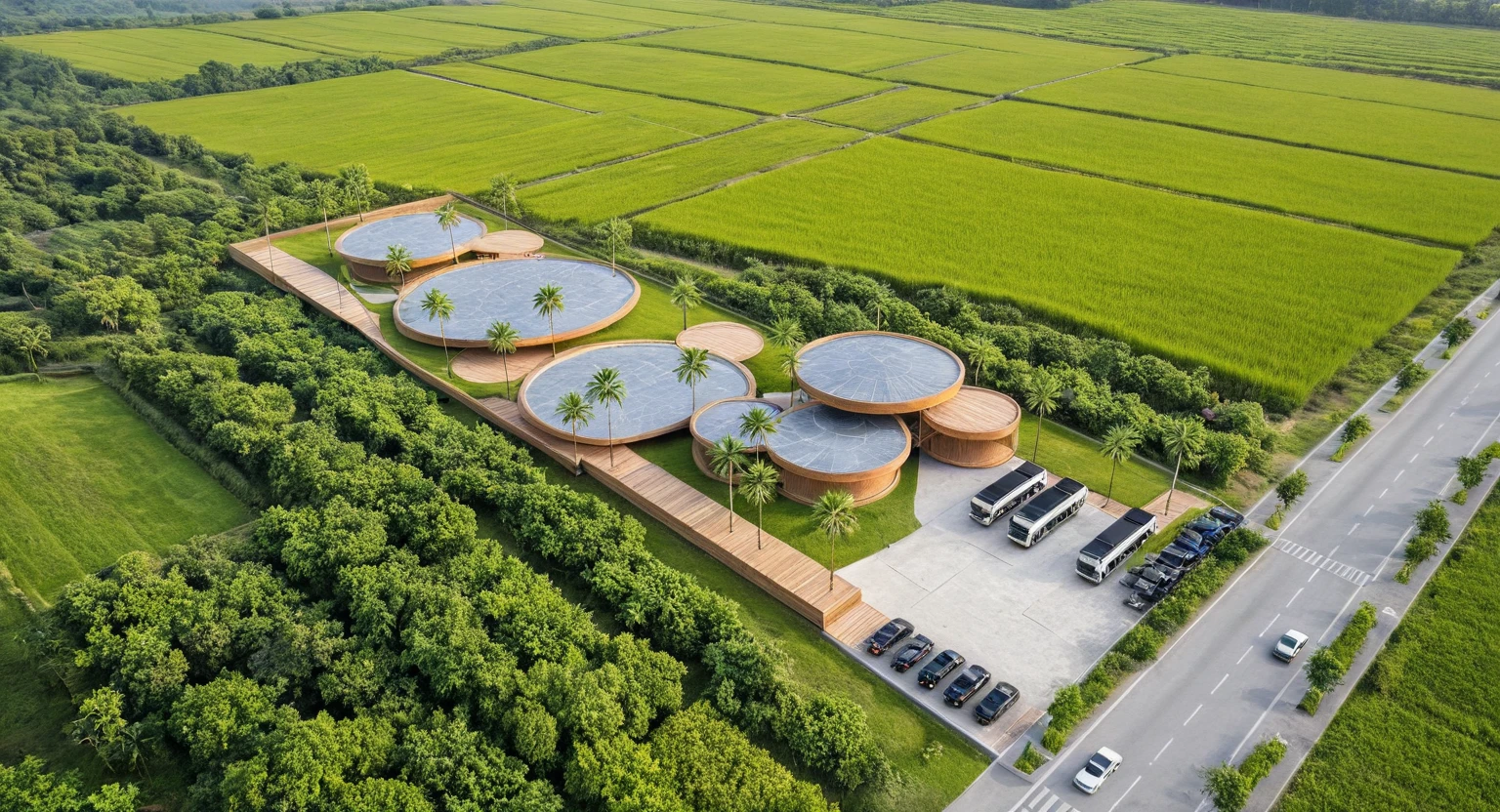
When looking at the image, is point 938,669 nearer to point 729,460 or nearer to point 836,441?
point 729,460

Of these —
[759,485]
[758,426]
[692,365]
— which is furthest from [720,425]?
[759,485]

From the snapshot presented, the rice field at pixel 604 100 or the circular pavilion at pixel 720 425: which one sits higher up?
the circular pavilion at pixel 720 425

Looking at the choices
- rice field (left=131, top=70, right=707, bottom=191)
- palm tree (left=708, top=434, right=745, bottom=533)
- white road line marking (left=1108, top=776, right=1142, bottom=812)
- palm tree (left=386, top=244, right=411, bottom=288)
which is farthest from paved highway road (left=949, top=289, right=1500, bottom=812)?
rice field (left=131, top=70, right=707, bottom=191)

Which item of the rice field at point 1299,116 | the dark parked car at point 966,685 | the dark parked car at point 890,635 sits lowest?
the dark parked car at point 890,635

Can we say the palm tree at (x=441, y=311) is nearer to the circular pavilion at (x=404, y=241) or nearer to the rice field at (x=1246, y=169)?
the circular pavilion at (x=404, y=241)

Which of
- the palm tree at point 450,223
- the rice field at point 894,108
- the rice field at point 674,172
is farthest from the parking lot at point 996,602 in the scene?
the rice field at point 894,108

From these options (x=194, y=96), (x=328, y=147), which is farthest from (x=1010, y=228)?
(x=194, y=96)

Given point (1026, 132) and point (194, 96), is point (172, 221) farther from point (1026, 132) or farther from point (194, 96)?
point (1026, 132)
